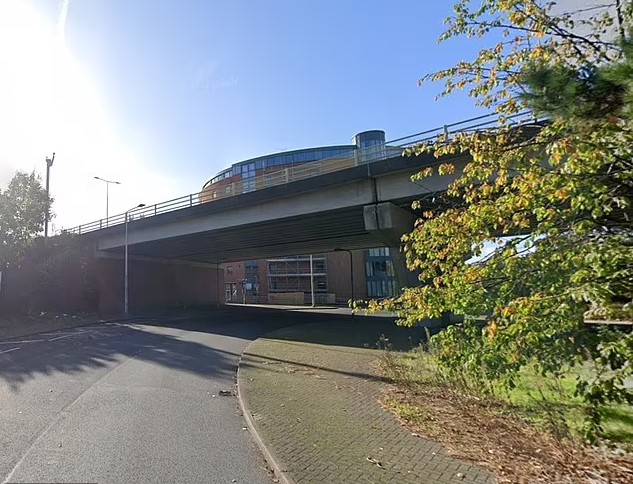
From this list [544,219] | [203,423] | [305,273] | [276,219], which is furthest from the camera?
[305,273]

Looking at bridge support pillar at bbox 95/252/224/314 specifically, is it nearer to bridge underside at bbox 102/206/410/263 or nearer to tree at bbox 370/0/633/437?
bridge underside at bbox 102/206/410/263

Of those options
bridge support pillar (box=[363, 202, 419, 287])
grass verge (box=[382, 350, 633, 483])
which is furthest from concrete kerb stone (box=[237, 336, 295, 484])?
bridge support pillar (box=[363, 202, 419, 287])

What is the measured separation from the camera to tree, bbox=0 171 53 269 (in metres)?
27.7

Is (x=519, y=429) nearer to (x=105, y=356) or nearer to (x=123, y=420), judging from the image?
(x=123, y=420)

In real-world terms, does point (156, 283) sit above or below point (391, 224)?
below

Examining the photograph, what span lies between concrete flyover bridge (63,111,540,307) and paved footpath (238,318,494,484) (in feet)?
13.4

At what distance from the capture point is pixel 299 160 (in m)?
78.8

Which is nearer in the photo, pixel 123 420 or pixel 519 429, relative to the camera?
pixel 519 429

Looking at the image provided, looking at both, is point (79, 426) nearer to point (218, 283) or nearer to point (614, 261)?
point (614, 261)

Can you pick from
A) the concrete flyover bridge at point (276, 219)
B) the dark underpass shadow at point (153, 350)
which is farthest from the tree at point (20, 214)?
the dark underpass shadow at point (153, 350)

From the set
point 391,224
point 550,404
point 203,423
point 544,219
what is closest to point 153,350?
point 203,423

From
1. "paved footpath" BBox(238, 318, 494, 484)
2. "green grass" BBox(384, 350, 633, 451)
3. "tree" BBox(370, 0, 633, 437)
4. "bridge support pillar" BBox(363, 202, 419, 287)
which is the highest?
"bridge support pillar" BBox(363, 202, 419, 287)

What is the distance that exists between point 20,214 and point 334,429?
30184 mm

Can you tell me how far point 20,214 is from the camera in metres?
29.2
